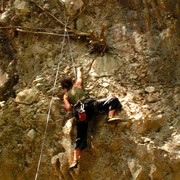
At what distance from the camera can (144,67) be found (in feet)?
20.0

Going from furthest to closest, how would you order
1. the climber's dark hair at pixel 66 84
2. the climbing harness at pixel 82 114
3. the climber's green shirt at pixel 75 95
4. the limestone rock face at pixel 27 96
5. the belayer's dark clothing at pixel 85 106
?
the limestone rock face at pixel 27 96 < the climber's dark hair at pixel 66 84 < the climber's green shirt at pixel 75 95 < the belayer's dark clothing at pixel 85 106 < the climbing harness at pixel 82 114

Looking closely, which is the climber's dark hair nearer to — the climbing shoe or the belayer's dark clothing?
the belayer's dark clothing

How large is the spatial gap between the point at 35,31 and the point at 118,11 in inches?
65.0

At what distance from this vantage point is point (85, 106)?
17.4ft

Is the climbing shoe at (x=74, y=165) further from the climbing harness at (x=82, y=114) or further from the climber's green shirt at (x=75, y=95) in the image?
the climber's green shirt at (x=75, y=95)

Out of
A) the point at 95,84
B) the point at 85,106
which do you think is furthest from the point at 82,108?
the point at 95,84

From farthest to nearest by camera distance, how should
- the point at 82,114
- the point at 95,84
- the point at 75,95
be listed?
the point at 95,84 < the point at 75,95 < the point at 82,114

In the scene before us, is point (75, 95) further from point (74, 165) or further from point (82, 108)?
point (74, 165)

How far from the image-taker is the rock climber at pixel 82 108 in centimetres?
529

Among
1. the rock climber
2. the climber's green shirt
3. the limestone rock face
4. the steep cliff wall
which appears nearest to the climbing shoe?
the rock climber

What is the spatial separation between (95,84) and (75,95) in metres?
0.65

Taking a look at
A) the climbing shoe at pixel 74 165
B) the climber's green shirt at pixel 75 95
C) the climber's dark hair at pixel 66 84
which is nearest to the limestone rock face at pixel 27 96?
the climber's dark hair at pixel 66 84

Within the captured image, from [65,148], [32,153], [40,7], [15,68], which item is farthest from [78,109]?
[40,7]

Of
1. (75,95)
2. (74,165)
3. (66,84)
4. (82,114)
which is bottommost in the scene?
(74,165)
